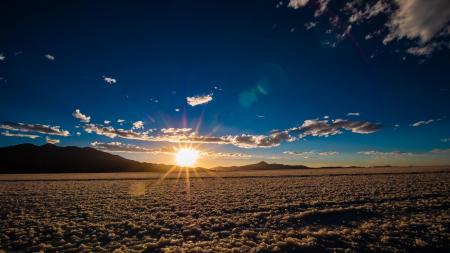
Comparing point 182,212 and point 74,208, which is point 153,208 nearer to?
point 182,212

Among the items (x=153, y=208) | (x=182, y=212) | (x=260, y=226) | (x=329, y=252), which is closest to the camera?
(x=329, y=252)

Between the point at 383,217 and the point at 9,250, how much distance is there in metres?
18.8

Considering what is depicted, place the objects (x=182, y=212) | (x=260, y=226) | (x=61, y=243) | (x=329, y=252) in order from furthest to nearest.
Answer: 1. (x=182, y=212)
2. (x=260, y=226)
3. (x=61, y=243)
4. (x=329, y=252)

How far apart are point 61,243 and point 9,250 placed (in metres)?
1.85

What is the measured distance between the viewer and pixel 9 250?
11094 millimetres

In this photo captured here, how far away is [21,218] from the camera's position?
17.7 m

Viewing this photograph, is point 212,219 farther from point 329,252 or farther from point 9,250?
point 9,250

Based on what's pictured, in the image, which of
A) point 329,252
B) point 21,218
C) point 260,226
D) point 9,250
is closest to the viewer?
point 329,252

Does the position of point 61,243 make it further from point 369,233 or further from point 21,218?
point 369,233

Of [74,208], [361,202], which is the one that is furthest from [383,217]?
[74,208]

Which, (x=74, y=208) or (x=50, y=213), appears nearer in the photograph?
(x=50, y=213)

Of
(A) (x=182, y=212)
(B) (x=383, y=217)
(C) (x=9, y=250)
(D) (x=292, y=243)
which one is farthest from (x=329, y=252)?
(C) (x=9, y=250)

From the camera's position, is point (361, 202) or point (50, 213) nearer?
point (50, 213)

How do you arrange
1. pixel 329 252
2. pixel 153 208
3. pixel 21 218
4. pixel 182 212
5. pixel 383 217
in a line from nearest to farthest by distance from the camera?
1. pixel 329 252
2. pixel 383 217
3. pixel 21 218
4. pixel 182 212
5. pixel 153 208
